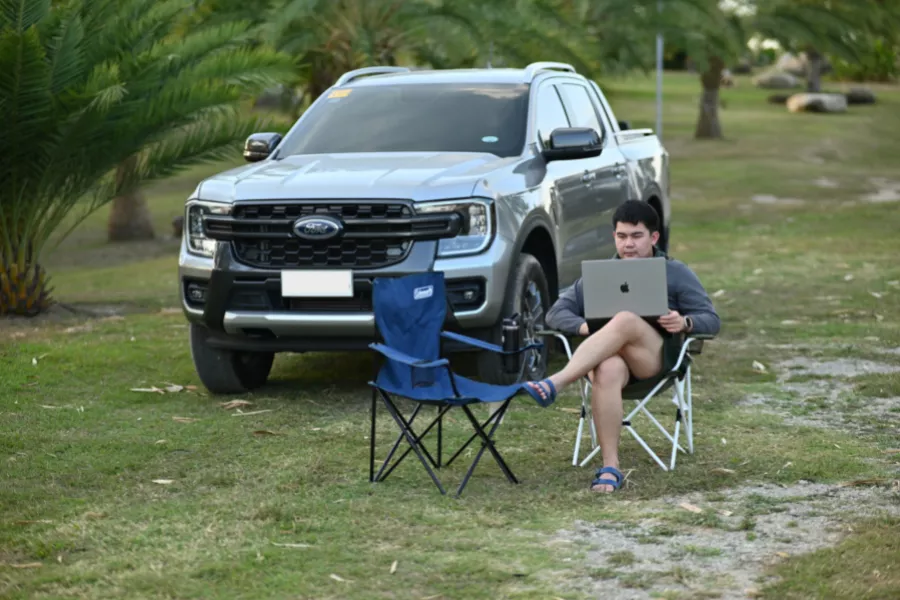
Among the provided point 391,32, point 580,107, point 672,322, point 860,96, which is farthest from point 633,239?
point 860,96

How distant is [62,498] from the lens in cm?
661

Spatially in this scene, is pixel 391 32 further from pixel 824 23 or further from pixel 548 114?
pixel 824 23

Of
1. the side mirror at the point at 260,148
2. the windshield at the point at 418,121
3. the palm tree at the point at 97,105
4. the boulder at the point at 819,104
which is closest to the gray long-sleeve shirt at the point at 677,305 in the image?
the windshield at the point at 418,121

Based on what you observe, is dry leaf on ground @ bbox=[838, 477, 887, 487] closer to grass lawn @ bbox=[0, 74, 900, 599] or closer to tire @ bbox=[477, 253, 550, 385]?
grass lawn @ bbox=[0, 74, 900, 599]

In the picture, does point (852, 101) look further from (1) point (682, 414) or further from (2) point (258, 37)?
(1) point (682, 414)

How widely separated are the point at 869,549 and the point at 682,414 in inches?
65.6

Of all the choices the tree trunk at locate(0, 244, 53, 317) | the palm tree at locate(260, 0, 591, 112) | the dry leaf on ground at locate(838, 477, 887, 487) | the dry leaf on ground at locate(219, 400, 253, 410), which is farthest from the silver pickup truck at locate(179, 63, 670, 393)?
the palm tree at locate(260, 0, 591, 112)

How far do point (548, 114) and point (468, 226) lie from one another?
1874mm

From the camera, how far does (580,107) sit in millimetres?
10914

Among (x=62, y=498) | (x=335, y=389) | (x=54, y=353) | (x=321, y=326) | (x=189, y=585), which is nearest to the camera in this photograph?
(x=189, y=585)

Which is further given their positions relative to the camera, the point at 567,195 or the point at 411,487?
the point at 567,195

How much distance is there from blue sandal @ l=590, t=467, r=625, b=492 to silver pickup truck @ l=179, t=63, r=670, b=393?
1.53 meters

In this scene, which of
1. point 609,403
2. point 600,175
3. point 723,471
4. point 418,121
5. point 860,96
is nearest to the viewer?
point 609,403

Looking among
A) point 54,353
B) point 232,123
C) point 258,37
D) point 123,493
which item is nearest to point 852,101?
point 258,37
